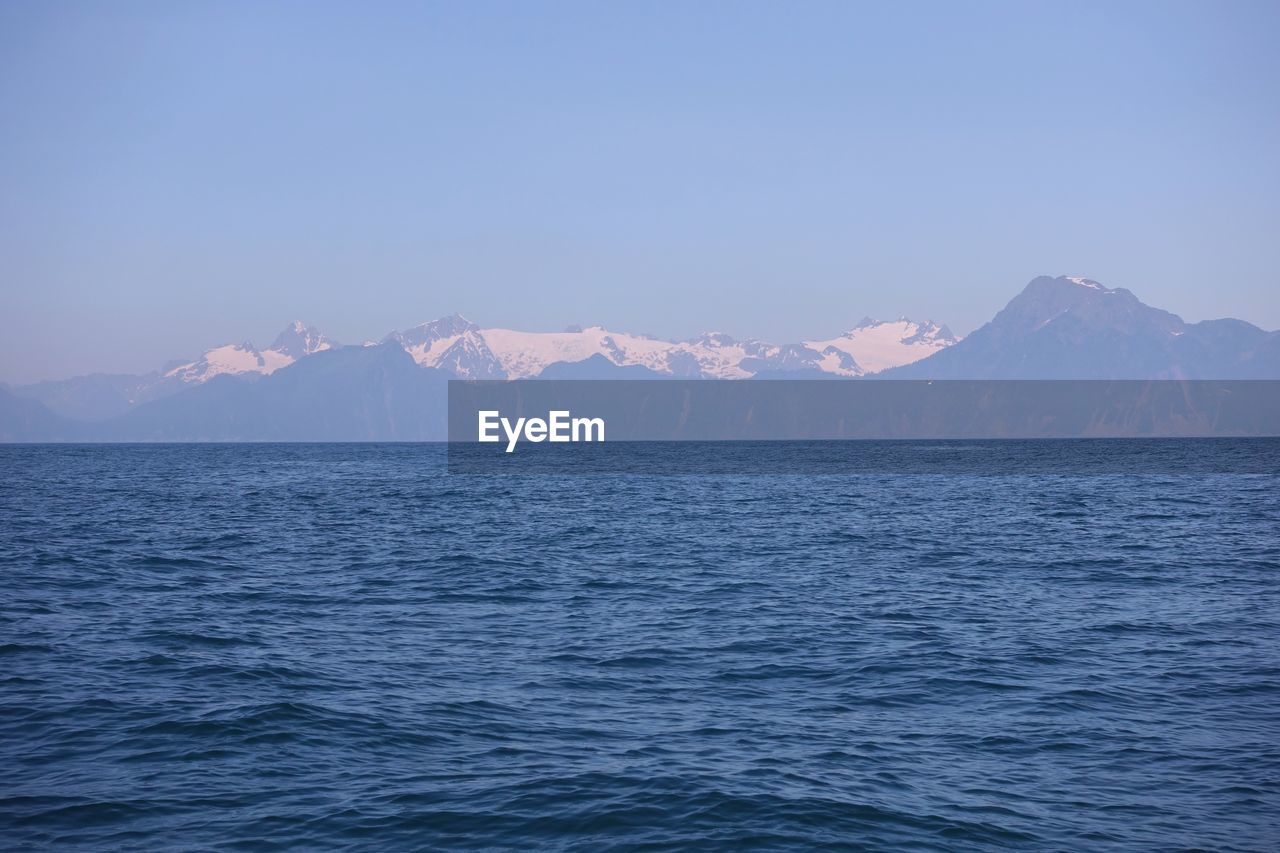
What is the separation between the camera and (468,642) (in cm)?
2742

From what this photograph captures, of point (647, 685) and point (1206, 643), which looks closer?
point (647, 685)

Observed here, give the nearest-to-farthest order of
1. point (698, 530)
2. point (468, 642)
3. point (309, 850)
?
point (309, 850), point (468, 642), point (698, 530)

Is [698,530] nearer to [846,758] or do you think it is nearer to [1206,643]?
[1206,643]

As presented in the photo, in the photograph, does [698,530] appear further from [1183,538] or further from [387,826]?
[387,826]

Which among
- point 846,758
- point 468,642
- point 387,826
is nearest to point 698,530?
point 468,642

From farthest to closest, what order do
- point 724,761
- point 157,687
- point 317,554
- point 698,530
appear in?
point 698,530 < point 317,554 < point 157,687 < point 724,761

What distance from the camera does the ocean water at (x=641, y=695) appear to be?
51.2ft

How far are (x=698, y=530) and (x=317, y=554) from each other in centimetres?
2054

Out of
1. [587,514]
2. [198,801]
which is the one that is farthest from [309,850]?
[587,514]

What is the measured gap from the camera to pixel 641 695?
2209cm

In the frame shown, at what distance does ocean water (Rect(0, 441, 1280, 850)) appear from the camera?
51.2 feet

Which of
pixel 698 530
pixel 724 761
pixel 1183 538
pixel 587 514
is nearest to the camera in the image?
pixel 724 761

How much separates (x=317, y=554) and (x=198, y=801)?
1211 inches

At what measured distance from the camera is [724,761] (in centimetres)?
1789
